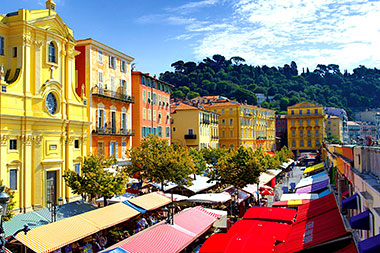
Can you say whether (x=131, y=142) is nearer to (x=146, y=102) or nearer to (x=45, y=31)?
(x=146, y=102)

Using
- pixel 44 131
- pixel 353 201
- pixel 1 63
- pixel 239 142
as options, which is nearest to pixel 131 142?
pixel 44 131

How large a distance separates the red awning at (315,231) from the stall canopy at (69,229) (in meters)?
9.65

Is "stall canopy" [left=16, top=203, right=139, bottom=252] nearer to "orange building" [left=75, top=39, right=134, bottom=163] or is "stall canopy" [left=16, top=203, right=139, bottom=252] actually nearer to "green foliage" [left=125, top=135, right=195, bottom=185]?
"green foliage" [left=125, top=135, right=195, bottom=185]

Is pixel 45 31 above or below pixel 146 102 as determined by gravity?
above

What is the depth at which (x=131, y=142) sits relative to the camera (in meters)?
41.2

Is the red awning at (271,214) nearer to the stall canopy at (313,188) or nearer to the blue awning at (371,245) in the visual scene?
the stall canopy at (313,188)

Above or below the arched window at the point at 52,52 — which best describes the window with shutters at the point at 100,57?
above

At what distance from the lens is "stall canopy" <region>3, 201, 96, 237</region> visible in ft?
61.5

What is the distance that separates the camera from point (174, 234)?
18844mm

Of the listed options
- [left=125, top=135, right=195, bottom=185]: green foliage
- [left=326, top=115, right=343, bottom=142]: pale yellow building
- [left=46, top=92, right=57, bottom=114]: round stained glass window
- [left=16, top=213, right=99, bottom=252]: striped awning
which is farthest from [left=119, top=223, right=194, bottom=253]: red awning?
[left=326, top=115, right=343, bottom=142]: pale yellow building

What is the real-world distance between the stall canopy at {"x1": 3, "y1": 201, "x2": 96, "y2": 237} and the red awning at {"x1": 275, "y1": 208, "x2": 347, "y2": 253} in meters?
13.2

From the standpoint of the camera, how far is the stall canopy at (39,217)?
18.7m

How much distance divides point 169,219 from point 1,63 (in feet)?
52.9

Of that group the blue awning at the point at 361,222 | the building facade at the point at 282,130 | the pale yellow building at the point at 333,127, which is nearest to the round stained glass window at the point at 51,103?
the blue awning at the point at 361,222
